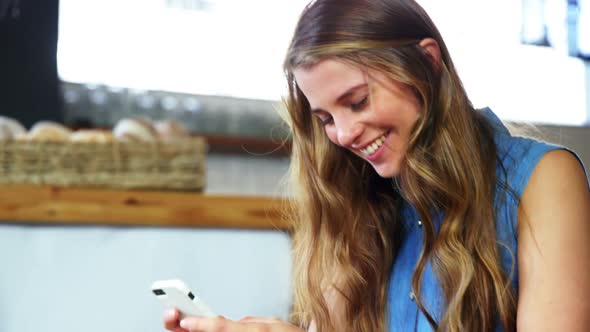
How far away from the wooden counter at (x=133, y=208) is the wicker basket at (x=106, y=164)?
0.02 metres

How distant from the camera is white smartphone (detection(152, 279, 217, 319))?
4.26 feet

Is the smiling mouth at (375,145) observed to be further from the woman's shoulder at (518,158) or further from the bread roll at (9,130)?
the bread roll at (9,130)

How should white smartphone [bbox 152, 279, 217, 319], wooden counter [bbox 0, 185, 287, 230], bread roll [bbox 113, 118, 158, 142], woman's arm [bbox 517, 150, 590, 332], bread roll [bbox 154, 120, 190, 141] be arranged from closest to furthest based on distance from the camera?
woman's arm [bbox 517, 150, 590, 332]
white smartphone [bbox 152, 279, 217, 319]
wooden counter [bbox 0, 185, 287, 230]
bread roll [bbox 113, 118, 158, 142]
bread roll [bbox 154, 120, 190, 141]

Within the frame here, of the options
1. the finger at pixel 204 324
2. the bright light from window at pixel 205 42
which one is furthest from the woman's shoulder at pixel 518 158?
the bright light from window at pixel 205 42

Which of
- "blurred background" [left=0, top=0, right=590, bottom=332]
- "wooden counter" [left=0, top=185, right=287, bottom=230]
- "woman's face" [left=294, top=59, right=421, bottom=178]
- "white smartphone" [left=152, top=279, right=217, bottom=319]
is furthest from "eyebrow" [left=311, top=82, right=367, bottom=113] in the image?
"wooden counter" [left=0, top=185, right=287, bottom=230]

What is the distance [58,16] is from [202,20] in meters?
0.43

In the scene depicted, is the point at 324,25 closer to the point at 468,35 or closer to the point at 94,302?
the point at 94,302

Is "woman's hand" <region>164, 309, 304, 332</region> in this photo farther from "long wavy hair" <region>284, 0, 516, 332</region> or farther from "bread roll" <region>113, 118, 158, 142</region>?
"bread roll" <region>113, 118, 158, 142</region>

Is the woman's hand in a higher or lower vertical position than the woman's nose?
lower

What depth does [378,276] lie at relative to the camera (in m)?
1.46

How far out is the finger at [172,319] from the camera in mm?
1366

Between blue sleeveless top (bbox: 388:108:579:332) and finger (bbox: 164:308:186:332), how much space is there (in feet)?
1.13

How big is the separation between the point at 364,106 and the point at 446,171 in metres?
0.16

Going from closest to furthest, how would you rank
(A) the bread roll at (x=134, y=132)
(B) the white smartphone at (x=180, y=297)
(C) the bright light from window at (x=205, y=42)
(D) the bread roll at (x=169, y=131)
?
(B) the white smartphone at (x=180, y=297), (A) the bread roll at (x=134, y=132), (D) the bread roll at (x=169, y=131), (C) the bright light from window at (x=205, y=42)
